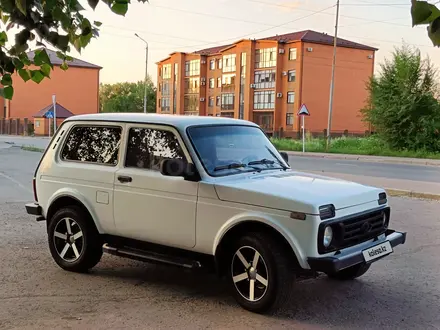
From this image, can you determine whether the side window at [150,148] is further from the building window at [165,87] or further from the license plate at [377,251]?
the building window at [165,87]

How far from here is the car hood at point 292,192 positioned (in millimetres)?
4684

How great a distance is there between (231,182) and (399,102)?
30265 mm

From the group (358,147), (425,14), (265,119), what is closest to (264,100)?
(265,119)

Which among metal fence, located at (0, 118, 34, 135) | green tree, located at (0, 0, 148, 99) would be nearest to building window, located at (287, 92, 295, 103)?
metal fence, located at (0, 118, 34, 135)

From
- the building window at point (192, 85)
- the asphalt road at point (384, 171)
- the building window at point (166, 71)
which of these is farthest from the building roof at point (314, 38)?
the asphalt road at point (384, 171)

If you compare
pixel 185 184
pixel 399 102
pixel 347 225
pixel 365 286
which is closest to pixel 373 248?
pixel 347 225

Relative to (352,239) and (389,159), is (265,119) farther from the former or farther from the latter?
(352,239)

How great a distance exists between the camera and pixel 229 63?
7656cm

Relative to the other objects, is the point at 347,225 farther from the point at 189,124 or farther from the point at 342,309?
the point at 189,124

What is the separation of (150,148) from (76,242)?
1444 millimetres

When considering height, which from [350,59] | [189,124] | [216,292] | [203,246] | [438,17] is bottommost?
[216,292]

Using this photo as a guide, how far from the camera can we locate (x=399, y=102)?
33156 mm

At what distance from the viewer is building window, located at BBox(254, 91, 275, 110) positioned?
2704 inches

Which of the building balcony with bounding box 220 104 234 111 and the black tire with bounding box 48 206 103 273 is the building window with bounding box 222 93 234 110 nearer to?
the building balcony with bounding box 220 104 234 111
